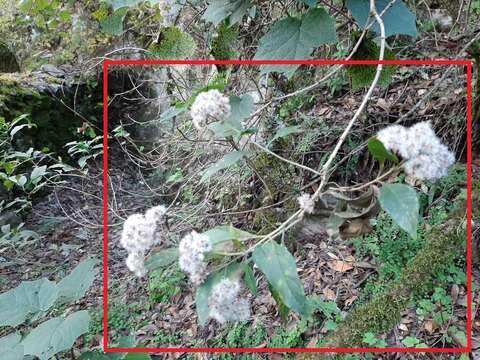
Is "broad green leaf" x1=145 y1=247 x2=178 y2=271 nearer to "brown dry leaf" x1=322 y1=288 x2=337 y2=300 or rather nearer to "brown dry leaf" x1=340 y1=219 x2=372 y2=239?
"brown dry leaf" x1=340 y1=219 x2=372 y2=239

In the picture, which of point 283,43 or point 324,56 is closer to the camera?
point 283,43

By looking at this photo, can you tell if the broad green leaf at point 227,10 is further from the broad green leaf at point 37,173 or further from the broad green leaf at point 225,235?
the broad green leaf at point 37,173

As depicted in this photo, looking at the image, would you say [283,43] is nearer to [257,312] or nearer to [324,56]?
[324,56]

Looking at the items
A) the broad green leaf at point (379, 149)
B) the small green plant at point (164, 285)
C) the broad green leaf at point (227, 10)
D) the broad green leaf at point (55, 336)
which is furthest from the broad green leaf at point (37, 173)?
the broad green leaf at point (379, 149)

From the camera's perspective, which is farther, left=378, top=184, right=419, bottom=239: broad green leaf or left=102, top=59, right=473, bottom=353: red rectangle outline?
left=102, top=59, right=473, bottom=353: red rectangle outline

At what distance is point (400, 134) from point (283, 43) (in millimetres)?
365

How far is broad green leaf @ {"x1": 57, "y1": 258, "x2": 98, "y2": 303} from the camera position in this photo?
32.9 inches

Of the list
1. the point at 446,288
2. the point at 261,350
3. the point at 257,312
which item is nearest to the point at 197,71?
the point at 257,312

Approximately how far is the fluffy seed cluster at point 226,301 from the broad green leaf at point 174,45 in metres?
0.61

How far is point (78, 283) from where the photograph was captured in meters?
0.85

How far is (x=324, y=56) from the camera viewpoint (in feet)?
4.75

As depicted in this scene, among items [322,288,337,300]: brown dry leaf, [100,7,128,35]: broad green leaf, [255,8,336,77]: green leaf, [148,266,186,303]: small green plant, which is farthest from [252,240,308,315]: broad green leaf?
[148,266,186,303]: small green plant

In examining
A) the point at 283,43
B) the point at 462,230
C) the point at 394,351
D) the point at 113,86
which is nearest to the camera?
the point at 283,43

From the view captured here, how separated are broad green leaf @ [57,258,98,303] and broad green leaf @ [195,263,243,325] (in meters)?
0.45
